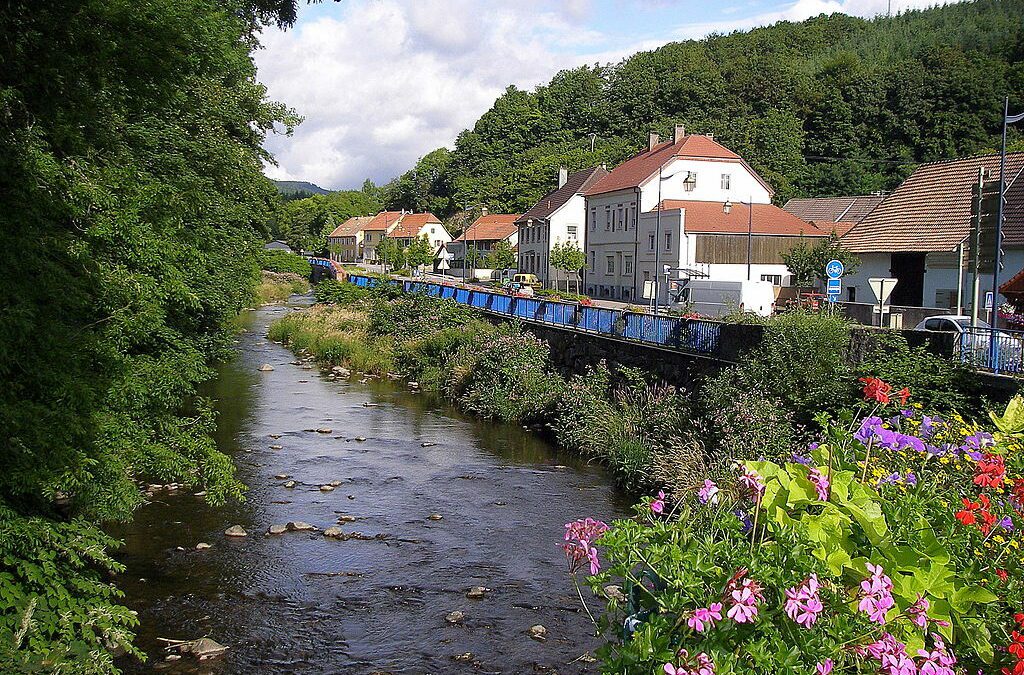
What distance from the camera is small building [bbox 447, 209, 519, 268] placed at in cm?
8319

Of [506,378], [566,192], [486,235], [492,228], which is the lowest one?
[506,378]

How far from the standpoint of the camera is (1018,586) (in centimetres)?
362

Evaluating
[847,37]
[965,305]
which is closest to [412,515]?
[965,305]

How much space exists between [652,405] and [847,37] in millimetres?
110688

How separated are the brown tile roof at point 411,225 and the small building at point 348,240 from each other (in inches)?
742

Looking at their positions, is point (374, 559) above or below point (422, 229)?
below

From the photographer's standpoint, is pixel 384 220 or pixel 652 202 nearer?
pixel 652 202

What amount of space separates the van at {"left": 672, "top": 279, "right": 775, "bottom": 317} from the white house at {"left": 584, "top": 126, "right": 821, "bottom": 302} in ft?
39.9

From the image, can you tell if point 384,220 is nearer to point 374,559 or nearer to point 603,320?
point 603,320

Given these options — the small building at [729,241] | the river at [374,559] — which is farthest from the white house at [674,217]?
the river at [374,559]

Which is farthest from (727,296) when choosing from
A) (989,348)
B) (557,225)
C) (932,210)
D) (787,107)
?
(787,107)

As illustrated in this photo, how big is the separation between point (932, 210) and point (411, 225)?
91.5 metres

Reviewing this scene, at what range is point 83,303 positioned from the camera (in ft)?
23.5

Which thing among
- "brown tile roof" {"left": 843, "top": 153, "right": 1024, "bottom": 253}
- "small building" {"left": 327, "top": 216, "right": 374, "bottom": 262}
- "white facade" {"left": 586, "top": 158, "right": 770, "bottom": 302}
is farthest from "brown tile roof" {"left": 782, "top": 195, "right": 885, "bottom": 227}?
"small building" {"left": 327, "top": 216, "right": 374, "bottom": 262}
